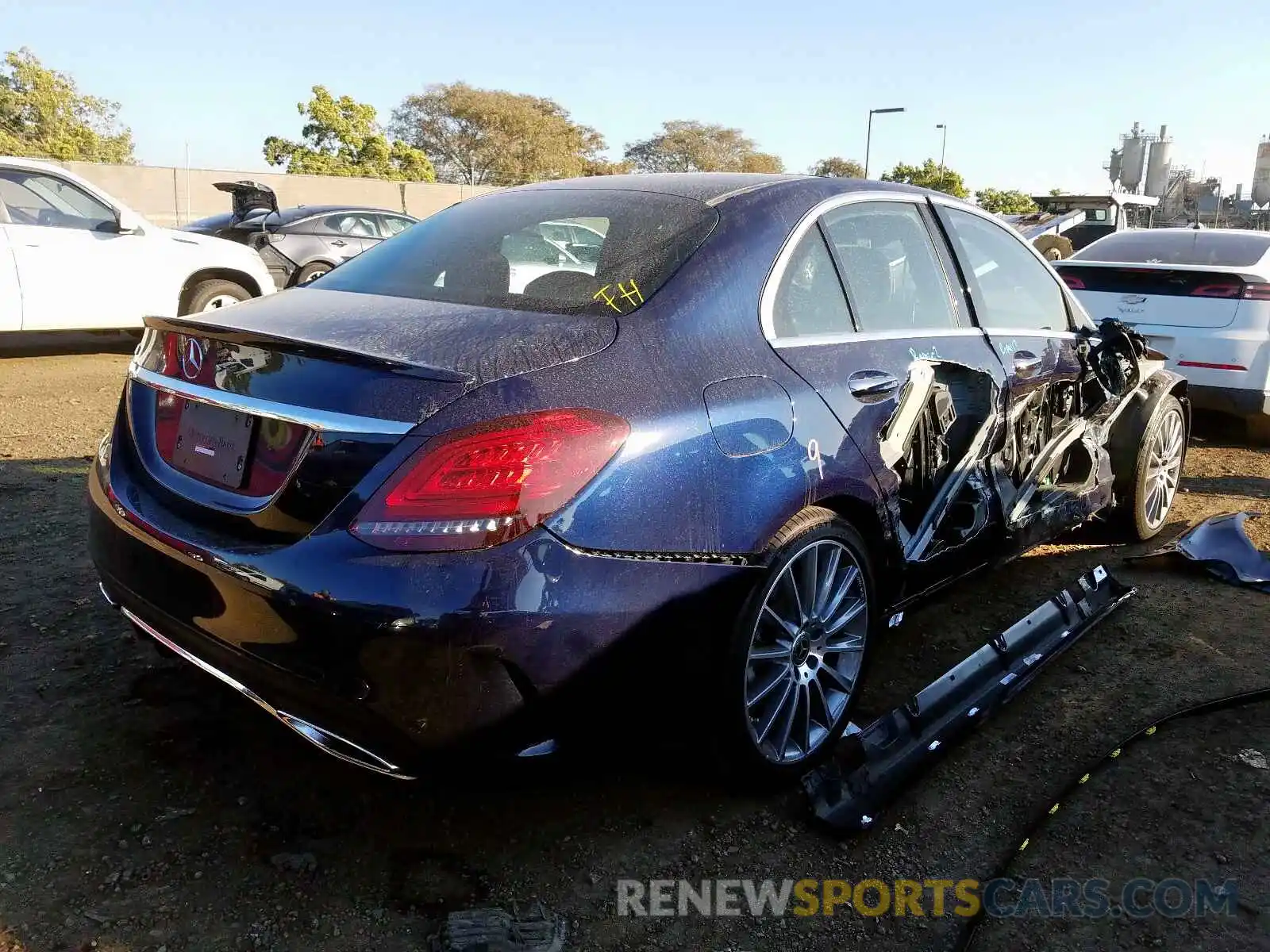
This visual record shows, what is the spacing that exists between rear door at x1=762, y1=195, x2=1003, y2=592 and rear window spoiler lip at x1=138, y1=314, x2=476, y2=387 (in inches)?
35.3

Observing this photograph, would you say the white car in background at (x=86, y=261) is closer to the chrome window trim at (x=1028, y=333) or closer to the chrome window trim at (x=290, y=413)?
the chrome window trim at (x=290, y=413)

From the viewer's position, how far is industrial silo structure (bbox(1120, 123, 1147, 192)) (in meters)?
65.9

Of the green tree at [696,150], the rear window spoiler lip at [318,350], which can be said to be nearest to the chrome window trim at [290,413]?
the rear window spoiler lip at [318,350]

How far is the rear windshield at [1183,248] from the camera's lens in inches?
260

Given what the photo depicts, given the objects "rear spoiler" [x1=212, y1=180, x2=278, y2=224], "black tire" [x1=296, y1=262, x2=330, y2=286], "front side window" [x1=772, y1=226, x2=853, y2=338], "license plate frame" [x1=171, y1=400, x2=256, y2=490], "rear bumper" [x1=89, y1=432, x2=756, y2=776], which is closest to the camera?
"rear bumper" [x1=89, y1=432, x2=756, y2=776]

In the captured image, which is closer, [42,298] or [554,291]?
[554,291]

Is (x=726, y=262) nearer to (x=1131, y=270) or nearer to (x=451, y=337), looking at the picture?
(x=451, y=337)

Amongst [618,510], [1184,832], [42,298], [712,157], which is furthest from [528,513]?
[712,157]

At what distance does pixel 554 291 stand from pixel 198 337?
2.78 feet

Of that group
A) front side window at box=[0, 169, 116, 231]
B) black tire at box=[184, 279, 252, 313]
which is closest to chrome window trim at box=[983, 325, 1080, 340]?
black tire at box=[184, 279, 252, 313]

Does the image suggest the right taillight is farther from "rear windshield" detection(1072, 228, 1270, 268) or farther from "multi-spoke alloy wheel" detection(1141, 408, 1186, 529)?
"multi-spoke alloy wheel" detection(1141, 408, 1186, 529)

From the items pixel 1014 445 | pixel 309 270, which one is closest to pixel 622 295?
pixel 1014 445

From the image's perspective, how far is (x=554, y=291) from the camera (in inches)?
97.7

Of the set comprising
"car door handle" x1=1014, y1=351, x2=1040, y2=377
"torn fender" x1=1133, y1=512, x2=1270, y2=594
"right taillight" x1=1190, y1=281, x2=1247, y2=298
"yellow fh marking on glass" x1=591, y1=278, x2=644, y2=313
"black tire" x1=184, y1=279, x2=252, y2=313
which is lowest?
"torn fender" x1=1133, y1=512, x2=1270, y2=594
